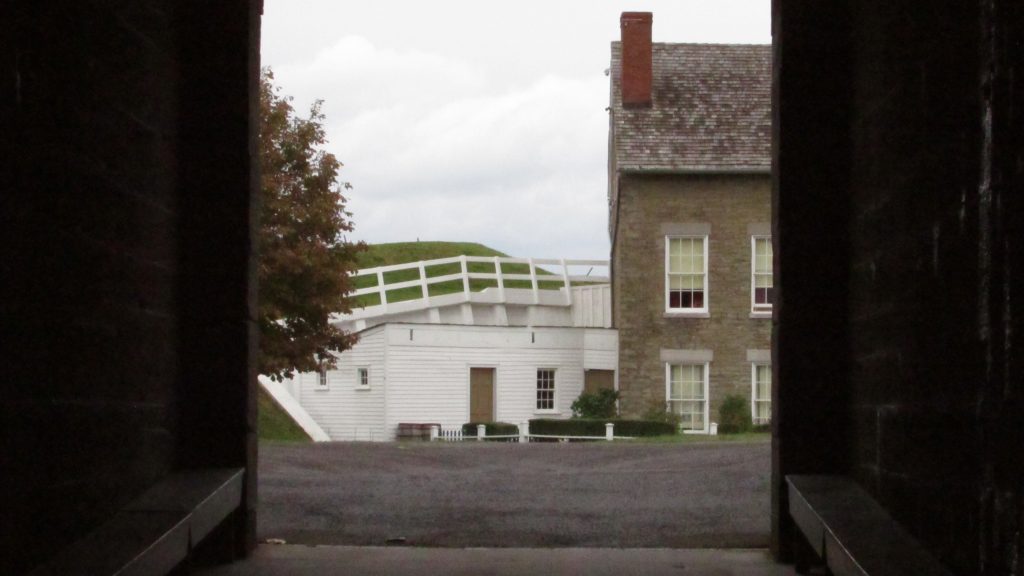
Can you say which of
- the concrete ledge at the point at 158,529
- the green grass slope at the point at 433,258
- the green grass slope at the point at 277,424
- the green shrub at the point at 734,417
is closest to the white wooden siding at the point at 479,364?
the green grass slope at the point at 277,424

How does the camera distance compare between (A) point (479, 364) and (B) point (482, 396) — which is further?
(B) point (482, 396)

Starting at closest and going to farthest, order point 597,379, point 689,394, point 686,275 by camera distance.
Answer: point 689,394 < point 686,275 < point 597,379

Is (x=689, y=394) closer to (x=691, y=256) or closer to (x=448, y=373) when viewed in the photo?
(x=691, y=256)

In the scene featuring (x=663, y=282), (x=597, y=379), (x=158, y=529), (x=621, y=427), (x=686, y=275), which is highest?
(x=686, y=275)

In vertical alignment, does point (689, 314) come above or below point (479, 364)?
above

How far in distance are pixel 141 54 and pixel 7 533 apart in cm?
230

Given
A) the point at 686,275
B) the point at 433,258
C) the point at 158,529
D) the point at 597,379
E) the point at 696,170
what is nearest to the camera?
the point at 158,529

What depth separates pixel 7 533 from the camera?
13.2 ft

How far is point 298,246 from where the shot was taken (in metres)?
26.5

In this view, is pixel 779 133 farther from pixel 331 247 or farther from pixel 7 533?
pixel 331 247

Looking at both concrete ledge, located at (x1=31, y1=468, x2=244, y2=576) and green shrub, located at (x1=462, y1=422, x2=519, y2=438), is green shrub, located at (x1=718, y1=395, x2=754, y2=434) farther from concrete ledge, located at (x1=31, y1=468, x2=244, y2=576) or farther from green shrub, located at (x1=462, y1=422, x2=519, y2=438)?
concrete ledge, located at (x1=31, y1=468, x2=244, y2=576)

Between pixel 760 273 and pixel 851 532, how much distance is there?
2720 cm

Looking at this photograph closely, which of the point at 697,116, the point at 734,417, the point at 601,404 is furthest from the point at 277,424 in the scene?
the point at 697,116

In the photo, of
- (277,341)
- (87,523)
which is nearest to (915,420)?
(87,523)
